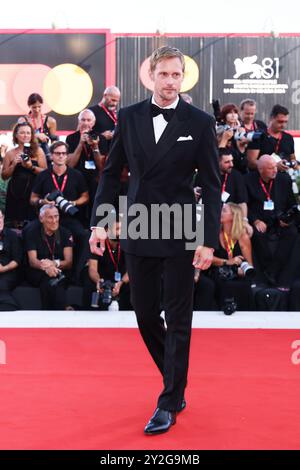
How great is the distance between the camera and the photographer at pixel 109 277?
23.1 feet

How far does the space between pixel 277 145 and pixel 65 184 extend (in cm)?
236

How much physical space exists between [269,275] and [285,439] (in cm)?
440

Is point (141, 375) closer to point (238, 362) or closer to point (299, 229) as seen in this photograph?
point (238, 362)

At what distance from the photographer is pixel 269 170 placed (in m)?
7.70

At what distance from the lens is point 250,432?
11.1 feet

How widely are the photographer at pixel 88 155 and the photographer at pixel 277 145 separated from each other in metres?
1.59

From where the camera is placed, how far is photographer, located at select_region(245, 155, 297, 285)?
7602mm

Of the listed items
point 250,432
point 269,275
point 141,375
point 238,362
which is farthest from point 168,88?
point 269,275

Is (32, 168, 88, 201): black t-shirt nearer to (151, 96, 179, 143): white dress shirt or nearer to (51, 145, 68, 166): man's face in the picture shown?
(51, 145, 68, 166): man's face

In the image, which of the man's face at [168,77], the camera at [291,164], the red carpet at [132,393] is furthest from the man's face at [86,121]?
the man's face at [168,77]

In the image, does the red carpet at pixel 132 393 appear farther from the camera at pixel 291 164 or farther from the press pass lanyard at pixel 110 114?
the press pass lanyard at pixel 110 114

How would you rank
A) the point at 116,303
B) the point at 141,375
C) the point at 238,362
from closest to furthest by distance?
1. the point at 141,375
2. the point at 238,362
3. the point at 116,303

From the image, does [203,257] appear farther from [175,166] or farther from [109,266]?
[109,266]

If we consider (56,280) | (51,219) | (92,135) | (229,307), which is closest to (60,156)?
(92,135)
